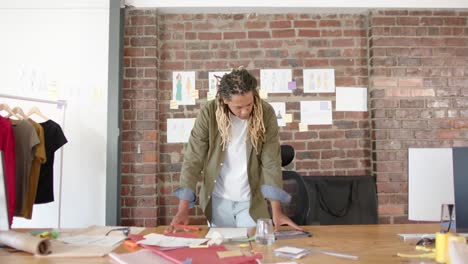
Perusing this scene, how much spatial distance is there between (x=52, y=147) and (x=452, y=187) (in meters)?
2.55

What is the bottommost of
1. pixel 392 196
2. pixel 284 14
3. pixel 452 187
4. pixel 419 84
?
pixel 392 196

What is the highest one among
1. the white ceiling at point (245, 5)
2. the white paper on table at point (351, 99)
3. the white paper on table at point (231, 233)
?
the white ceiling at point (245, 5)

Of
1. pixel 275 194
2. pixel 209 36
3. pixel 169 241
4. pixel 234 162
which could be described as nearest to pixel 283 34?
pixel 209 36

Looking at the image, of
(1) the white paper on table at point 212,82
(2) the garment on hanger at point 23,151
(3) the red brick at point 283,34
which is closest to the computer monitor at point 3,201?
(2) the garment on hanger at point 23,151

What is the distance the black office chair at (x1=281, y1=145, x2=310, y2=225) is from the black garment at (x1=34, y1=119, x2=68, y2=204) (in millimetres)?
1686

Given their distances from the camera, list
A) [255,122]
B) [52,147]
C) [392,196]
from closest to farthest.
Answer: [255,122], [52,147], [392,196]

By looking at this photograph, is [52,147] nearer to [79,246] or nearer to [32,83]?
[32,83]

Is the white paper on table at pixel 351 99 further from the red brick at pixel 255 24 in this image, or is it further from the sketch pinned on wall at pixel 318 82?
the red brick at pixel 255 24

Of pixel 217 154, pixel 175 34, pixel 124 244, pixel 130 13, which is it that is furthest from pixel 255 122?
pixel 130 13

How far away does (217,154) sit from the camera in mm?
1916

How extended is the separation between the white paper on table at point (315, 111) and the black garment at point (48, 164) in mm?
1953

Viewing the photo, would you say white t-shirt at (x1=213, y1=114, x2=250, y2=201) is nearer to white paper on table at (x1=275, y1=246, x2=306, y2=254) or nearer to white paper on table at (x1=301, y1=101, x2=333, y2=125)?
white paper on table at (x1=275, y1=246, x2=306, y2=254)

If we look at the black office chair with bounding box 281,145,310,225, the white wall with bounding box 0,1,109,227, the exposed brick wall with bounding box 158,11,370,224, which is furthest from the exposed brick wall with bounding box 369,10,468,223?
the white wall with bounding box 0,1,109,227

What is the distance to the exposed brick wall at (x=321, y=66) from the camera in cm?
288
